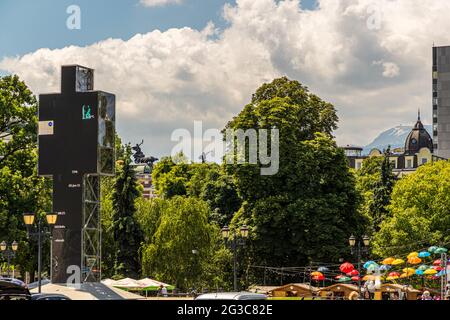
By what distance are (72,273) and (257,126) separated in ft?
77.2

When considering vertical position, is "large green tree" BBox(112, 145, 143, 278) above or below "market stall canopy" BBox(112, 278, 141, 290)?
above

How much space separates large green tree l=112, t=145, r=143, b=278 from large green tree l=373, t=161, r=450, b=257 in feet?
56.7

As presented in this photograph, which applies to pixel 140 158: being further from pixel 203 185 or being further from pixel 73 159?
pixel 73 159

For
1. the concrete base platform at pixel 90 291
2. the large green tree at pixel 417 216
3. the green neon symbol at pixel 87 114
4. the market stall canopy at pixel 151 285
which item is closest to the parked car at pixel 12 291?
the concrete base platform at pixel 90 291

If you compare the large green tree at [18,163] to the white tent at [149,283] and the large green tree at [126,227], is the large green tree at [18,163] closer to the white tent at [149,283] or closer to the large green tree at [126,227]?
the white tent at [149,283]

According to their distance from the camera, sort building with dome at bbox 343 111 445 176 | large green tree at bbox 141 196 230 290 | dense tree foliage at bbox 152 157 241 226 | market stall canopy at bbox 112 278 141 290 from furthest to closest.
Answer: building with dome at bbox 343 111 445 176
dense tree foliage at bbox 152 157 241 226
large green tree at bbox 141 196 230 290
market stall canopy at bbox 112 278 141 290

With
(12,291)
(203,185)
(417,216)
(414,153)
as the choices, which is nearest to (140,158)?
(414,153)

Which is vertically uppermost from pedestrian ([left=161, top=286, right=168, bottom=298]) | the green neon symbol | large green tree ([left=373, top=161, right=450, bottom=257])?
the green neon symbol

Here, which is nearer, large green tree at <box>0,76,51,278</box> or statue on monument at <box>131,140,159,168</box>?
large green tree at <box>0,76,51,278</box>

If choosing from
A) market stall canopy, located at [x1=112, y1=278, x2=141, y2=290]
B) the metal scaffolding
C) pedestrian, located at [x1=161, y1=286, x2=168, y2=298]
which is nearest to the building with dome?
market stall canopy, located at [x1=112, y1=278, x2=141, y2=290]

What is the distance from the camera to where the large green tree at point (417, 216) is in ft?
226

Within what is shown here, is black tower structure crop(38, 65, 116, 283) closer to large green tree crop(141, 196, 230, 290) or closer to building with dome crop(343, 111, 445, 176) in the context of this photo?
large green tree crop(141, 196, 230, 290)

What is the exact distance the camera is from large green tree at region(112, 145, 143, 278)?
70.9 m
